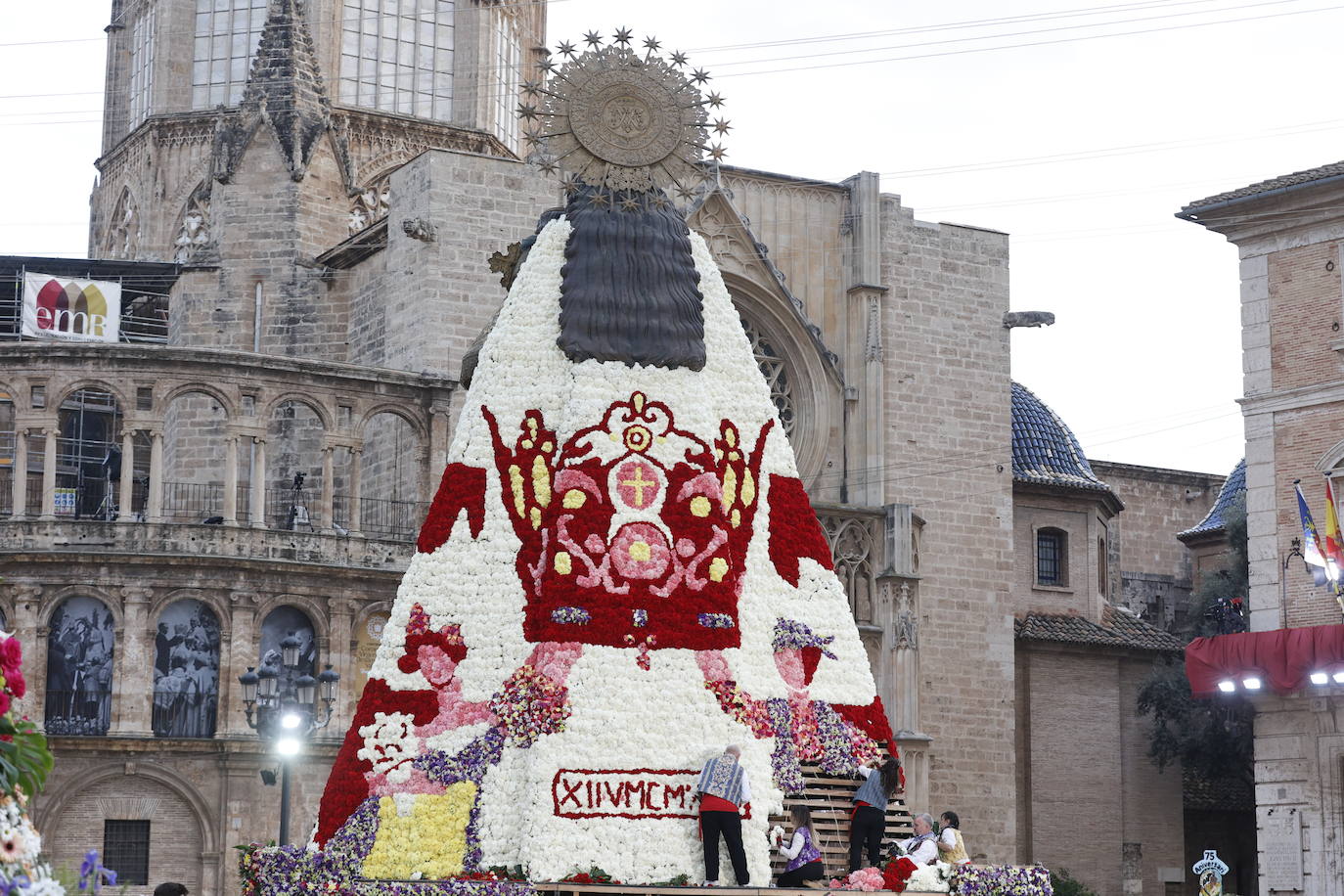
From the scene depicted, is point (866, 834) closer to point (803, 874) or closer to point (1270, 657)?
point (803, 874)

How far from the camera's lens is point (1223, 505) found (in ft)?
152

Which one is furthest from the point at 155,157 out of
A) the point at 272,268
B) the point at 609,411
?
the point at 609,411

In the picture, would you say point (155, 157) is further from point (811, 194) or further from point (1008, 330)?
point (1008, 330)

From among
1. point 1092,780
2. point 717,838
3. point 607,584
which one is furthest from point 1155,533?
point 717,838

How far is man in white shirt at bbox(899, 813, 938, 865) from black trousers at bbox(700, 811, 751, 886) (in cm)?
151

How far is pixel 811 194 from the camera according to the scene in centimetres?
3997

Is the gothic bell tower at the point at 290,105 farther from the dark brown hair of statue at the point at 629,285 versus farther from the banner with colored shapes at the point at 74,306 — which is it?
the dark brown hair of statue at the point at 629,285

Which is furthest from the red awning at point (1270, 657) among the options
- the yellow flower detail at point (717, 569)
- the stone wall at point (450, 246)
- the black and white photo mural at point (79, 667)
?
the black and white photo mural at point (79, 667)

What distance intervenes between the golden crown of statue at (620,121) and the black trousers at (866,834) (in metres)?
5.35

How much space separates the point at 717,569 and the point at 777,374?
2134cm

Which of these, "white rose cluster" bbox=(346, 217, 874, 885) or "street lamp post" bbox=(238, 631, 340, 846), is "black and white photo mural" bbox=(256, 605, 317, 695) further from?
"white rose cluster" bbox=(346, 217, 874, 885)

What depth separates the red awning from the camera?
1191 inches

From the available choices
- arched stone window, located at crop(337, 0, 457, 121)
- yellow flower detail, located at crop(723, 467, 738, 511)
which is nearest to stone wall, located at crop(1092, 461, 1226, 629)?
arched stone window, located at crop(337, 0, 457, 121)

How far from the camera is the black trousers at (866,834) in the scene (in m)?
18.0
